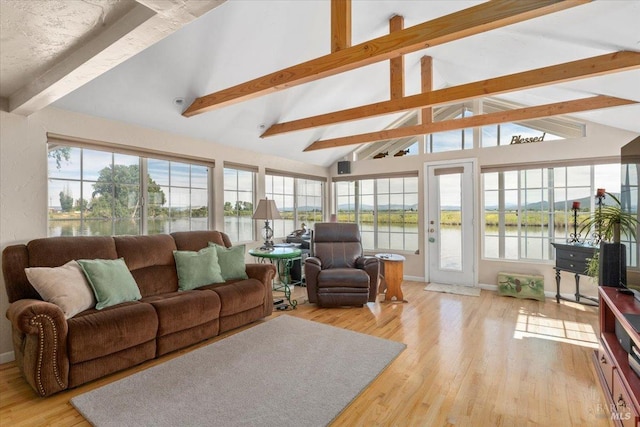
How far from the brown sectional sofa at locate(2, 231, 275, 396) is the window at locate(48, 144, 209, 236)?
0.41 meters

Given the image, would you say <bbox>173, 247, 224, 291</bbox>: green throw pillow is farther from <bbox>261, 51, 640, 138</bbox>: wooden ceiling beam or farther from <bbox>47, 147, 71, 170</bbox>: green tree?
<bbox>261, 51, 640, 138</bbox>: wooden ceiling beam

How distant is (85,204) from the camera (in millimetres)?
3088

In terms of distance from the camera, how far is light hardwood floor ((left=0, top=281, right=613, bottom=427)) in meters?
1.82

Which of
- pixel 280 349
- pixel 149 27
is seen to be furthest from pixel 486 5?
pixel 280 349

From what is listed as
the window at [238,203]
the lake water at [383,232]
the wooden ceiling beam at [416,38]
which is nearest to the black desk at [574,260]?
the lake water at [383,232]

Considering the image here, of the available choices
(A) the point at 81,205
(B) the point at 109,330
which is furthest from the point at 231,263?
(A) the point at 81,205

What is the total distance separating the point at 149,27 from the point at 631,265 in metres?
3.32

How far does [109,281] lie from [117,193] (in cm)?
119

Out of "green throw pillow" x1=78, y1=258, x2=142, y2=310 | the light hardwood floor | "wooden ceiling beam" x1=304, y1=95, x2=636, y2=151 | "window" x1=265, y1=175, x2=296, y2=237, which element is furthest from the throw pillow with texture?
"wooden ceiling beam" x1=304, y1=95, x2=636, y2=151

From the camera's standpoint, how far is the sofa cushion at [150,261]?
9.60 ft

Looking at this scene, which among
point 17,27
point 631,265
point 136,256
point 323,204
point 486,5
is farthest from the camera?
point 323,204

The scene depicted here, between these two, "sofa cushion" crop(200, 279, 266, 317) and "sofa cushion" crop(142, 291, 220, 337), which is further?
"sofa cushion" crop(200, 279, 266, 317)

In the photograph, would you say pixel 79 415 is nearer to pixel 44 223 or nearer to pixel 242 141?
pixel 44 223

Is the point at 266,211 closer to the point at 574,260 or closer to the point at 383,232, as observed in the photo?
the point at 383,232
